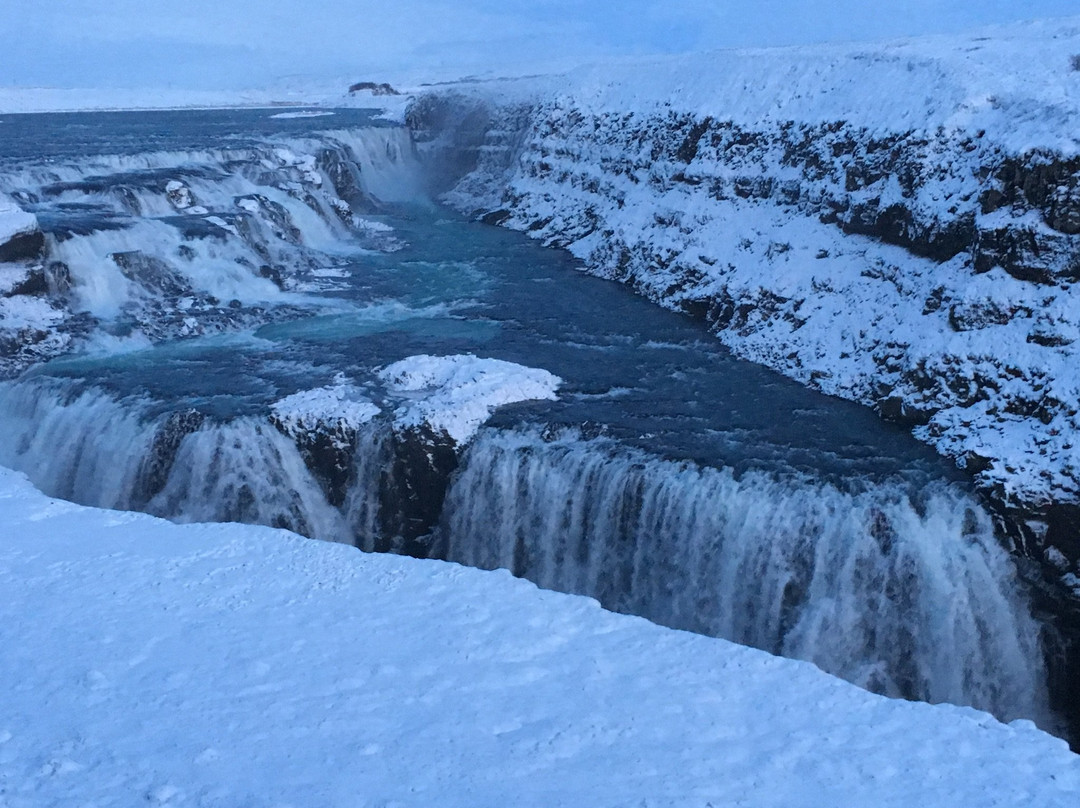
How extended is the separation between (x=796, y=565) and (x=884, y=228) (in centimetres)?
921

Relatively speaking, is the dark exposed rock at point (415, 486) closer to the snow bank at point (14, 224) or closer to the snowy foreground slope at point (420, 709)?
the snowy foreground slope at point (420, 709)

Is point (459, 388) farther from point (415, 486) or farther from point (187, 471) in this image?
point (187, 471)

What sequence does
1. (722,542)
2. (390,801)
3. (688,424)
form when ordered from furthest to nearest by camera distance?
(688,424) → (722,542) → (390,801)

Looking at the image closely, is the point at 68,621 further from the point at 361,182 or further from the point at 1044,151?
the point at 361,182

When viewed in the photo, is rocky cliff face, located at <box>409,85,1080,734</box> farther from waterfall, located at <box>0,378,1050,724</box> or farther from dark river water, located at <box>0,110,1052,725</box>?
waterfall, located at <box>0,378,1050,724</box>

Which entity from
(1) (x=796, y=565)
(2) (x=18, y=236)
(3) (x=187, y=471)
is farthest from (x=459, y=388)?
(2) (x=18, y=236)

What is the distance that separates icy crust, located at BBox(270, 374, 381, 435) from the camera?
14.2 m

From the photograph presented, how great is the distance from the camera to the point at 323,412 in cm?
1441

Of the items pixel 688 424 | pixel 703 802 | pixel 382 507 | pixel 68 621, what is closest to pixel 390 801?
pixel 703 802

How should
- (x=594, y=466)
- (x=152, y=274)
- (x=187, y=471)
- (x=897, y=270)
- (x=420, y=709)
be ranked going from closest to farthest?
(x=420, y=709) < (x=594, y=466) < (x=187, y=471) < (x=897, y=270) < (x=152, y=274)

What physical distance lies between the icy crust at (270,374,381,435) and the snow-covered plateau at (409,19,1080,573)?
7.69m

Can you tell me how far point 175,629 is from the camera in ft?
25.3

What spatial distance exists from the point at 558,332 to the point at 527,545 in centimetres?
718

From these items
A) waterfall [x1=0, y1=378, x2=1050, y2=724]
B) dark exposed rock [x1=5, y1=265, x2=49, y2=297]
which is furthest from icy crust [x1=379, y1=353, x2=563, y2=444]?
dark exposed rock [x1=5, y1=265, x2=49, y2=297]
